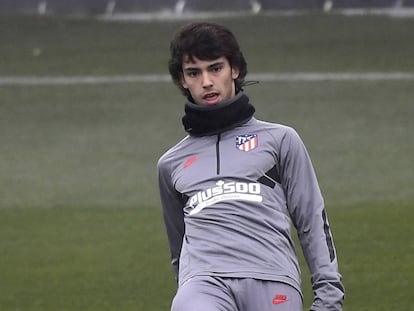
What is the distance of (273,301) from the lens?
4777 millimetres

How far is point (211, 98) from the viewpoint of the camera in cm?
512

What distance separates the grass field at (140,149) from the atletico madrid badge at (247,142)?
378cm

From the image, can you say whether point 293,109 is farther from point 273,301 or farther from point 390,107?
point 273,301

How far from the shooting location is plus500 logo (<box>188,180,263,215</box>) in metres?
4.95

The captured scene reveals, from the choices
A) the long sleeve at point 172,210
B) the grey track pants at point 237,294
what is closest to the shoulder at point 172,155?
the long sleeve at point 172,210

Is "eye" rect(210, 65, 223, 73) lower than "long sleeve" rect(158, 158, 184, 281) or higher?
higher

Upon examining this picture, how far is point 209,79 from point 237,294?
0.82 meters

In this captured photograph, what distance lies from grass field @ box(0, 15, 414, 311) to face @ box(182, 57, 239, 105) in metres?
3.80

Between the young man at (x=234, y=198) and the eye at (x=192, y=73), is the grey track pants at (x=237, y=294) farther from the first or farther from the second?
the eye at (x=192, y=73)

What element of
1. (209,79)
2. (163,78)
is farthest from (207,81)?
(163,78)

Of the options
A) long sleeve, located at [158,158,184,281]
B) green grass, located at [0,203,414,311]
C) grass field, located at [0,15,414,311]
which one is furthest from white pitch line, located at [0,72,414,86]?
long sleeve, located at [158,158,184,281]

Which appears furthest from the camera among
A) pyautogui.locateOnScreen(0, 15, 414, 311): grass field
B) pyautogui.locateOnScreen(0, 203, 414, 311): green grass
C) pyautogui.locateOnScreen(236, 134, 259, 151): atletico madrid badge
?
pyautogui.locateOnScreen(0, 15, 414, 311): grass field

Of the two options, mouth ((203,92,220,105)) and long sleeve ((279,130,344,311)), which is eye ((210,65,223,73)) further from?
long sleeve ((279,130,344,311))

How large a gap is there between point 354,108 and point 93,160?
341 centimetres
